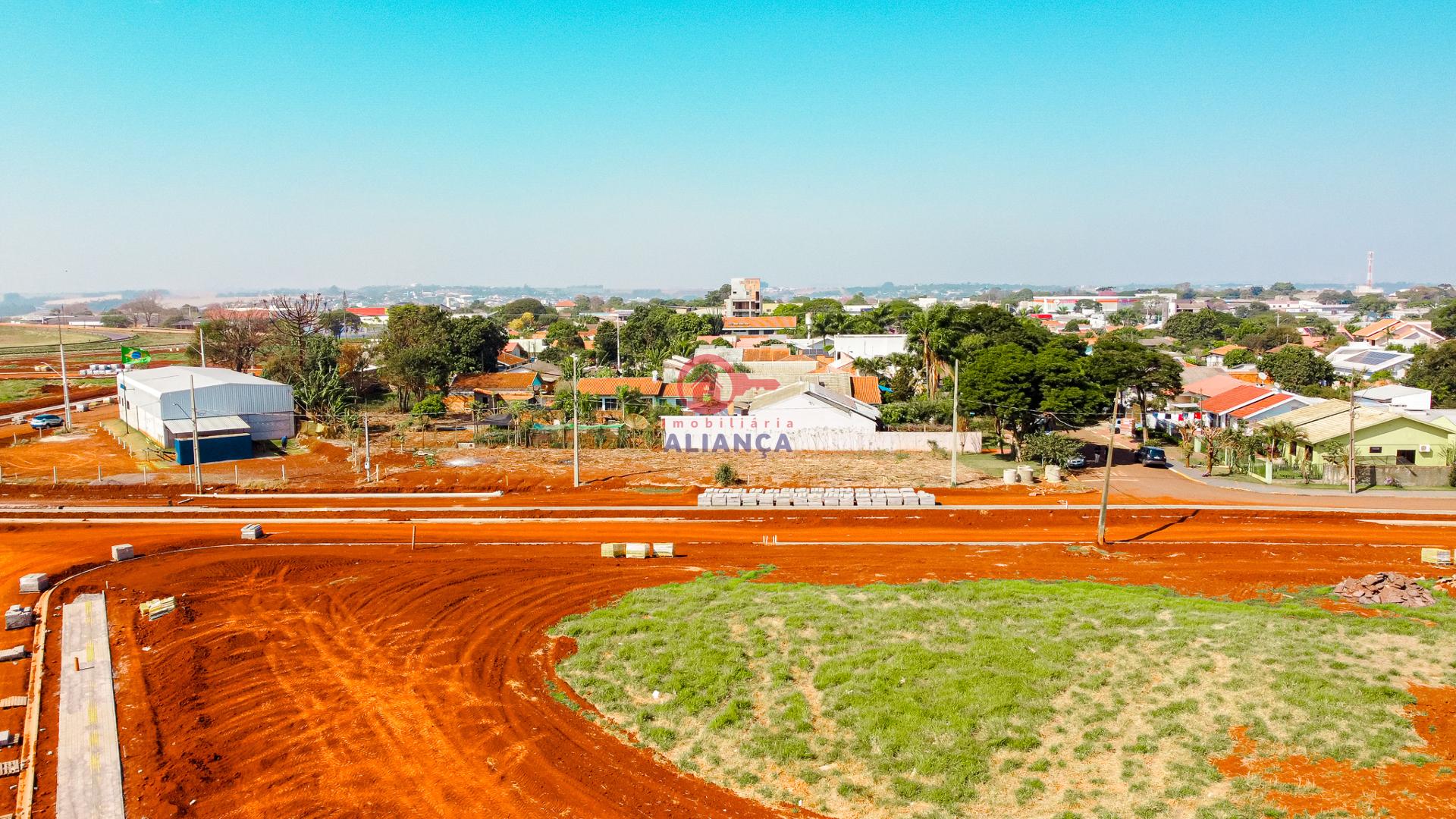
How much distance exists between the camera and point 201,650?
20.0 meters

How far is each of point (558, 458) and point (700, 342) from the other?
49134 mm

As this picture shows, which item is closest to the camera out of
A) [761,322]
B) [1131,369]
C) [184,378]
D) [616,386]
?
[1131,369]

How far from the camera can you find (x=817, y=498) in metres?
35.3

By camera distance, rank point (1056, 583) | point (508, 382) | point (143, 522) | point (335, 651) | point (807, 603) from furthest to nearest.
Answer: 1. point (508, 382)
2. point (143, 522)
3. point (1056, 583)
4. point (807, 603)
5. point (335, 651)

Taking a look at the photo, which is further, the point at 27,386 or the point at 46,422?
the point at 27,386

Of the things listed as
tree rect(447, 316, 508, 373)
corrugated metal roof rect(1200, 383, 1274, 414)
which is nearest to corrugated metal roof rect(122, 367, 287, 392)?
tree rect(447, 316, 508, 373)

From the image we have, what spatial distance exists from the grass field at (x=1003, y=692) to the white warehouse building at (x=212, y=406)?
120 ft

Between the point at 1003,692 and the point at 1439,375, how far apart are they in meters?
69.7

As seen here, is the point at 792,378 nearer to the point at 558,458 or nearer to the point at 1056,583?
the point at 558,458

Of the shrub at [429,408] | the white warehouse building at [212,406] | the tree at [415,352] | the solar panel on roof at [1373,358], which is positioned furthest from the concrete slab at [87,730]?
A: the solar panel on roof at [1373,358]

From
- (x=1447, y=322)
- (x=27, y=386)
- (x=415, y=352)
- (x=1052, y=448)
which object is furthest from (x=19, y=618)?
(x=1447, y=322)

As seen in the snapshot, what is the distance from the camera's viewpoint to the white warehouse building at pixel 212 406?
47.4m

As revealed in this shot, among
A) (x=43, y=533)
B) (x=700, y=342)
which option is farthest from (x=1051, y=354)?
(x=700, y=342)

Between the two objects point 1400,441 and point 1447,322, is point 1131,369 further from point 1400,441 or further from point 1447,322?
point 1447,322
